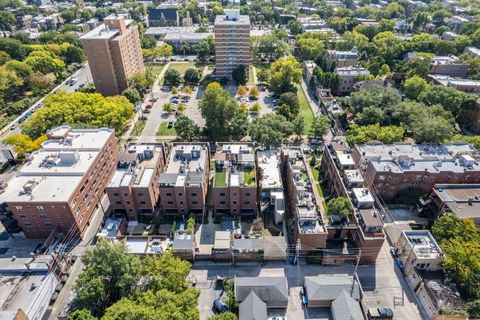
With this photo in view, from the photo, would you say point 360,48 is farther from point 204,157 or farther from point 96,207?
point 96,207

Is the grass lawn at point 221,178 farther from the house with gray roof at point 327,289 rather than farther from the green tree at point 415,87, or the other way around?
the green tree at point 415,87

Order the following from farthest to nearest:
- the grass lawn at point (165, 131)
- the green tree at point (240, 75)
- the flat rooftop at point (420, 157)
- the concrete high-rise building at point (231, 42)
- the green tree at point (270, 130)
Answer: the green tree at point (240, 75), the concrete high-rise building at point (231, 42), the grass lawn at point (165, 131), the green tree at point (270, 130), the flat rooftop at point (420, 157)

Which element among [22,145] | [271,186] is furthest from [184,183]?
[22,145]

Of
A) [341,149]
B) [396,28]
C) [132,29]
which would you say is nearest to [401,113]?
[341,149]

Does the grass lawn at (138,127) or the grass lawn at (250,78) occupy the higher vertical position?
the grass lawn at (250,78)

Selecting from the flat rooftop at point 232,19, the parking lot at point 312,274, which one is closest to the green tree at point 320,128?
the parking lot at point 312,274

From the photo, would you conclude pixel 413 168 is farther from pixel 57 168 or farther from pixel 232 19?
pixel 232 19

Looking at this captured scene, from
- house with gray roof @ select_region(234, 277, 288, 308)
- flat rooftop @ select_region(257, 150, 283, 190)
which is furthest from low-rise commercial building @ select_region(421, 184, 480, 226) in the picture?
house with gray roof @ select_region(234, 277, 288, 308)
